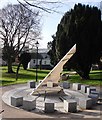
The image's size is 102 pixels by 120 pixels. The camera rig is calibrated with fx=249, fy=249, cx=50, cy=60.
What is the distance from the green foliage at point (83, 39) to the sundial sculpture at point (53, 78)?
10.8m

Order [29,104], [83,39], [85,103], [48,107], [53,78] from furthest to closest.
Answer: [83,39] < [53,78] < [85,103] < [29,104] < [48,107]

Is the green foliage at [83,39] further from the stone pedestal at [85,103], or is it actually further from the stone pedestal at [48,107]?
the stone pedestal at [48,107]

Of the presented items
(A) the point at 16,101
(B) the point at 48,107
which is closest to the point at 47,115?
(B) the point at 48,107

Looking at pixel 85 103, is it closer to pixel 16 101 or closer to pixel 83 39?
pixel 16 101

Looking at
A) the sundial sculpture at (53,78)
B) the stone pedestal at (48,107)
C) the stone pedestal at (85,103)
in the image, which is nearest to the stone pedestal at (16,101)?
the stone pedestal at (48,107)

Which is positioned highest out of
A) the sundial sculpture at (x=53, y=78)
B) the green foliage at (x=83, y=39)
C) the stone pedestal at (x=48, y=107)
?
the green foliage at (x=83, y=39)

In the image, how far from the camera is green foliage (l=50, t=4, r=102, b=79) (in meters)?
26.0

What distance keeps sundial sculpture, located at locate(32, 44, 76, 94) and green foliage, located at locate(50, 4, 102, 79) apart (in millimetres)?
10822

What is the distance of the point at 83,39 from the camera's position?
84.9 ft

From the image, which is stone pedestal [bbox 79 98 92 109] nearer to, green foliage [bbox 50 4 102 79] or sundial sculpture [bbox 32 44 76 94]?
sundial sculpture [bbox 32 44 76 94]

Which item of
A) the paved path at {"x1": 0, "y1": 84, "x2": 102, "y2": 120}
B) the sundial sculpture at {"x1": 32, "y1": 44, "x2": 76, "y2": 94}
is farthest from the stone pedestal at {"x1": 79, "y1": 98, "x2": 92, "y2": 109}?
the sundial sculpture at {"x1": 32, "y1": 44, "x2": 76, "y2": 94}

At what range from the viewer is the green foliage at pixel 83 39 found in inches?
1023

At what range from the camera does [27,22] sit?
35.0 metres

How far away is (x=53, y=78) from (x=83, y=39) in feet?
38.7
